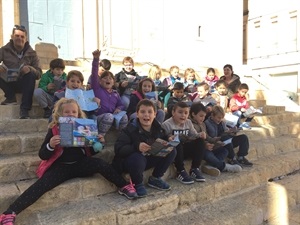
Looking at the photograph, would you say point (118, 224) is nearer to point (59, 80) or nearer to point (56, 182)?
point (56, 182)

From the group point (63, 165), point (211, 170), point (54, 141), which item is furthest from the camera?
point (211, 170)

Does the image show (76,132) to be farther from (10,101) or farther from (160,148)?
(10,101)

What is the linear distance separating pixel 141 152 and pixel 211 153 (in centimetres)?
124

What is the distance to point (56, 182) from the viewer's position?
265 centimetres

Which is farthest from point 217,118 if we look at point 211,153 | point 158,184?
point 158,184

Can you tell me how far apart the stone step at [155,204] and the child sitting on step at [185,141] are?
6.2 inches

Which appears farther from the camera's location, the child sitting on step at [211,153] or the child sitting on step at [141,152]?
the child sitting on step at [211,153]

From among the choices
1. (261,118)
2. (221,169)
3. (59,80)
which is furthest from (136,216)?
(261,118)

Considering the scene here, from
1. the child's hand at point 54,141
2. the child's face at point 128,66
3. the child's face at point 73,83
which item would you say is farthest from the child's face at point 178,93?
the child's hand at point 54,141

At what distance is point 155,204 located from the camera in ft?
9.26

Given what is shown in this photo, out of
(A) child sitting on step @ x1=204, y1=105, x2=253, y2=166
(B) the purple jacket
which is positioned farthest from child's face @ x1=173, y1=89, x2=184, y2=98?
(B) the purple jacket

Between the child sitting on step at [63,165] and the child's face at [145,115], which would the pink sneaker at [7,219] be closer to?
the child sitting on step at [63,165]

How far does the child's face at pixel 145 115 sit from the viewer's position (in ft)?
10.3

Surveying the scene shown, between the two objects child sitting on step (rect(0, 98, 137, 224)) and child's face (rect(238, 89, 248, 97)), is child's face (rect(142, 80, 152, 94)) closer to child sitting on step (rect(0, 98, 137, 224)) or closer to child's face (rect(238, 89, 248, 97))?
child sitting on step (rect(0, 98, 137, 224))
